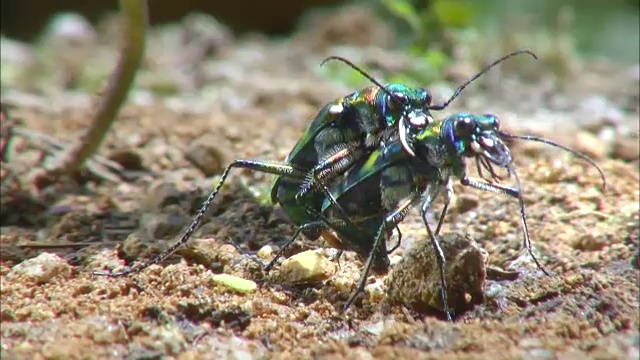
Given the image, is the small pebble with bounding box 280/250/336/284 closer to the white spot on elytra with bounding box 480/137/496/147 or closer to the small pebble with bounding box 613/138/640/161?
the white spot on elytra with bounding box 480/137/496/147

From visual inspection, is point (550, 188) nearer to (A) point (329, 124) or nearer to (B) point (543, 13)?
(A) point (329, 124)

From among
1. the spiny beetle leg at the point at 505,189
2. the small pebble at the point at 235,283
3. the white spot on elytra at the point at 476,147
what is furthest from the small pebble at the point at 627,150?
the small pebble at the point at 235,283

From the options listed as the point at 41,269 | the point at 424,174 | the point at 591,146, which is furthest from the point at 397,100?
the point at 591,146

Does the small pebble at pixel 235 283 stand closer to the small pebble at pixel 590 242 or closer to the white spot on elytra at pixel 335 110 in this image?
the white spot on elytra at pixel 335 110

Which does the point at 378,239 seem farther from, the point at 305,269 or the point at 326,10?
the point at 326,10

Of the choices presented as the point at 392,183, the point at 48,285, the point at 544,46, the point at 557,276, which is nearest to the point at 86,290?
the point at 48,285

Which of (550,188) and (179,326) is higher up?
(550,188)

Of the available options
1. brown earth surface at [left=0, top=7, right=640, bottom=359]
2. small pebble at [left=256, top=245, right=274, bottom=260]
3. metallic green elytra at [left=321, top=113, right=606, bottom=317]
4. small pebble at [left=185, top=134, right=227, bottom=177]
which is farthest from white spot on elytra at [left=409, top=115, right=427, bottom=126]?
small pebble at [left=185, top=134, right=227, bottom=177]
